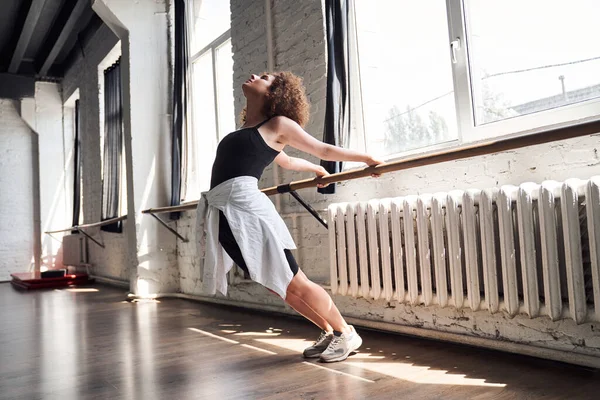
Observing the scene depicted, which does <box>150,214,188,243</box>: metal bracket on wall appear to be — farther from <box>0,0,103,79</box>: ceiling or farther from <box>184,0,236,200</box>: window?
<box>0,0,103,79</box>: ceiling

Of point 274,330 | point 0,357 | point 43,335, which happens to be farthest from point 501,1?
point 43,335

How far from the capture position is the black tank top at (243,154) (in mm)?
2381

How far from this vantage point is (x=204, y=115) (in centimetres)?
541

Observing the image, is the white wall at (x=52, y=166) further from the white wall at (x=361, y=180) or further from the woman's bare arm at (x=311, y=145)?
the woman's bare arm at (x=311, y=145)

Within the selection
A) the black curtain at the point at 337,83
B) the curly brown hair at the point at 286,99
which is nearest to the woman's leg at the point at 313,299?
the curly brown hair at the point at 286,99

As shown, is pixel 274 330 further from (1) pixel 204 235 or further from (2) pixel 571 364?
(2) pixel 571 364

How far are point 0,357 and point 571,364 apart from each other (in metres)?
2.82

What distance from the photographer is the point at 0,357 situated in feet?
9.23

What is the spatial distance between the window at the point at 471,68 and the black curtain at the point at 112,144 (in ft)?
14.0

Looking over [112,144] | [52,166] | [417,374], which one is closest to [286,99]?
[417,374]

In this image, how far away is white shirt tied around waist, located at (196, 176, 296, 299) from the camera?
2283mm

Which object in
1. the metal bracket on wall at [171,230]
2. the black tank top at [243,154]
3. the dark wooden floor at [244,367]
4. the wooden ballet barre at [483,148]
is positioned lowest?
the dark wooden floor at [244,367]

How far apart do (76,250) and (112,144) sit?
243cm

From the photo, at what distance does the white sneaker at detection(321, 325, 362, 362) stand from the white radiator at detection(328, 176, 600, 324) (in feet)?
1.23
